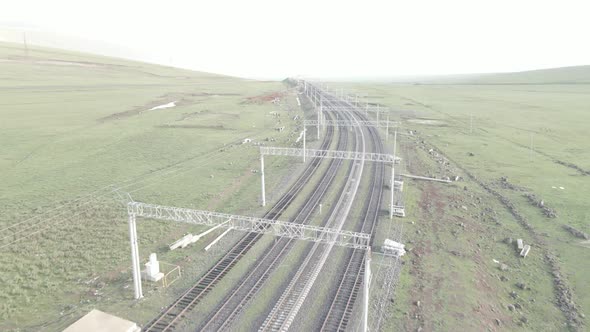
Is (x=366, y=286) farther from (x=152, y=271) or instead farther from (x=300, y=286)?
(x=152, y=271)

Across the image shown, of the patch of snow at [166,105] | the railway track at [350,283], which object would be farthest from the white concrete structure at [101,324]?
the patch of snow at [166,105]

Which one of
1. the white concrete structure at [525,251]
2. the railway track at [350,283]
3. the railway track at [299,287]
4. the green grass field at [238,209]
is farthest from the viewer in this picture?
the white concrete structure at [525,251]

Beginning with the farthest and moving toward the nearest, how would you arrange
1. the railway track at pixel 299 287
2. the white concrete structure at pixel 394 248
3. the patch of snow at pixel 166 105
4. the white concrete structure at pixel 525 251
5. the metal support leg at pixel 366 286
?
1. the patch of snow at pixel 166 105
2. the white concrete structure at pixel 525 251
3. the white concrete structure at pixel 394 248
4. the railway track at pixel 299 287
5. the metal support leg at pixel 366 286

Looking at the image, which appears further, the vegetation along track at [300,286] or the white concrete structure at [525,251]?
the white concrete structure at [525,251]

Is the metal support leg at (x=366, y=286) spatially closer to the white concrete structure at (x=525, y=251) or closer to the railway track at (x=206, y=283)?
the railway track at (x=206, y=283)

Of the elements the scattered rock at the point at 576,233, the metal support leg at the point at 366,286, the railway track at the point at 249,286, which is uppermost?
the metal support leg at the point at 366,286

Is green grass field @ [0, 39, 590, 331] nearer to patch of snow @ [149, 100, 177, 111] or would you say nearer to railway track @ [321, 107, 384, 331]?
railway track @ [321, 107, 384, 331]

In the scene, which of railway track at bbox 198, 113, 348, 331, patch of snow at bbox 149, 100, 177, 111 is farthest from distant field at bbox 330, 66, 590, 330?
patch of snow at bbox 149, 100, 177, 111

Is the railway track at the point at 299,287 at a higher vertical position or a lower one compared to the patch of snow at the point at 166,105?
lower

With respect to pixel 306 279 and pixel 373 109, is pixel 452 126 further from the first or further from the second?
pixel 306 279
